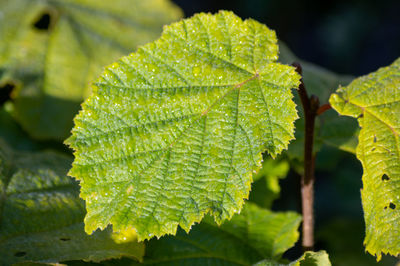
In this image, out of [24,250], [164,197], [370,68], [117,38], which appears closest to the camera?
[164,197]

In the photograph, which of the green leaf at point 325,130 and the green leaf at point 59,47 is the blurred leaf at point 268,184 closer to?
the green leaf at point 325,130

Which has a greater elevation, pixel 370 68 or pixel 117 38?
pixel 370 68

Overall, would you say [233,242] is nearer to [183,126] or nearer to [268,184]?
[268,184]

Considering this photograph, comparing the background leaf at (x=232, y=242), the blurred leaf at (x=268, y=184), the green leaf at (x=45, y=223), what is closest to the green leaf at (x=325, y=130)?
the blurred leaf at (x=268, y=184)

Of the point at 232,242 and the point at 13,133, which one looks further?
the point at 13,133

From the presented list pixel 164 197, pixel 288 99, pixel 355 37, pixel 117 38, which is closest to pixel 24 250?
pixel 164 197

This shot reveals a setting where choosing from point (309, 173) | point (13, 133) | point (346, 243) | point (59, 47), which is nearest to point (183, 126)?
point (309, 173)

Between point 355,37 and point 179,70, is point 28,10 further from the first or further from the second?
point 355,37
